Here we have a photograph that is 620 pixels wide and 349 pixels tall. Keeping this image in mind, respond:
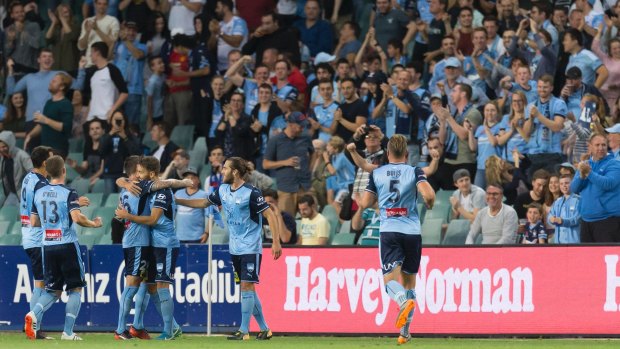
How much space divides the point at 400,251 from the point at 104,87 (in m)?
11.1

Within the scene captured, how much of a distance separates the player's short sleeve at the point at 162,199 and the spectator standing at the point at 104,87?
28.1 ft

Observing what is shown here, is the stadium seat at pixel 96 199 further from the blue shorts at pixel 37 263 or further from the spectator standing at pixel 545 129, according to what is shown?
the spectator standing at pixel 545 129

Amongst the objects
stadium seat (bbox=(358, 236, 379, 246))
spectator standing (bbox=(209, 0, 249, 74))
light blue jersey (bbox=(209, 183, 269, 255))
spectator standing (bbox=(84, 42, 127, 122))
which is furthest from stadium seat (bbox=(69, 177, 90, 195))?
light blue jersey (bbox=(209, 183, 269, 255))

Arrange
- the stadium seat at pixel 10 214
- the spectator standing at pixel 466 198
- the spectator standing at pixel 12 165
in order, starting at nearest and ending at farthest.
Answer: the spectator standing at pixel 466 198, the spectator standing at pixel 12 165, the stadium seat at pixel 10 214

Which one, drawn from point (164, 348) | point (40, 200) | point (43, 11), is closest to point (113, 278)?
point (40, 200)

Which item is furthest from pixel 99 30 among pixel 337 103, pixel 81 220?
pixel 81 220

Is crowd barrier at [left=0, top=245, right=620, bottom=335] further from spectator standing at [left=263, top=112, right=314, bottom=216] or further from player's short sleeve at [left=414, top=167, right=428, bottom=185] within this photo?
spectator standing at [left=263, top=112, right=314, bottom=216]

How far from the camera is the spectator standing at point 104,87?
81.8 feet

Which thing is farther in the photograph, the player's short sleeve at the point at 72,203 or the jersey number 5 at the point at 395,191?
the player's short sleeve at the point at 72,203

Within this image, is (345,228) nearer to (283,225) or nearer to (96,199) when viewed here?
(283,225)

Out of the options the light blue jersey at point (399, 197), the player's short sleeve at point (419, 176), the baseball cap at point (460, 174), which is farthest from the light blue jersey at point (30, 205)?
the baseball cap at point (460, 174)

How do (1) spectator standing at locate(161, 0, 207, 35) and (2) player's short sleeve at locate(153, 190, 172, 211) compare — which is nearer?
(2) player's short sleeve at locate(153, 190, 172, 211)

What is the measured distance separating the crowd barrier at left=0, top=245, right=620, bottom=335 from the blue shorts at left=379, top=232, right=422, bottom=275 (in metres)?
2.44

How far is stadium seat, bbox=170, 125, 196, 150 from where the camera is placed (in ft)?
83.4
